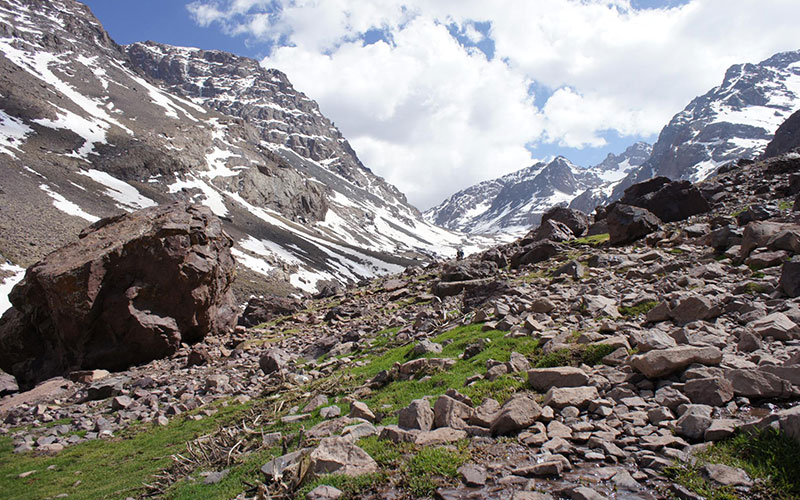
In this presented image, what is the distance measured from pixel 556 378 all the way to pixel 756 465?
3.40 meters

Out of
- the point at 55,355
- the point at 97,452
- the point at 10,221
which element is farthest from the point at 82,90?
the point at 97,452

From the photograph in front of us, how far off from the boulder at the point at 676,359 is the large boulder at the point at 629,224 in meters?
19.5

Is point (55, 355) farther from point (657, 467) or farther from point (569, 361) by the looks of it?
point (657, 467)

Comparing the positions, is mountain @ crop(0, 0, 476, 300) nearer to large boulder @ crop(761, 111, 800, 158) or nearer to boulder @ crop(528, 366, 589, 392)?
boulder @ crop(528, 366, 589, 392)

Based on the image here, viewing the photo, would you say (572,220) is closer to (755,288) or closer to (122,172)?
(755,288)

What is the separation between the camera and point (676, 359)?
6910mm

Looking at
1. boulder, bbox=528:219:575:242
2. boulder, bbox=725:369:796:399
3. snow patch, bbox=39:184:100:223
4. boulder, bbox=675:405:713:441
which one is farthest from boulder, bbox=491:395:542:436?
snow patch, bbox=39:184:100:223

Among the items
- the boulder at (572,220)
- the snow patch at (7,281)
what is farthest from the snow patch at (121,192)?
the boulder at (572,220)

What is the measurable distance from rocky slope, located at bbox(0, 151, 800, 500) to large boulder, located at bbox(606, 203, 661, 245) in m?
2.69

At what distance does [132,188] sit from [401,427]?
118 meters

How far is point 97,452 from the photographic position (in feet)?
40.0

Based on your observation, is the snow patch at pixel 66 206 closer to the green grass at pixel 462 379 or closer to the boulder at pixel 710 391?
the green grass at pixel 462 379

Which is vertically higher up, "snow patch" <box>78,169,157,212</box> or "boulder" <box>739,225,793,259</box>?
"snow patch" <box>78,169,157,212</box>

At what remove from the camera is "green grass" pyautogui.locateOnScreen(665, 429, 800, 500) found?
4.35m
